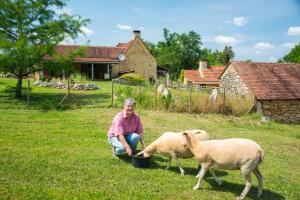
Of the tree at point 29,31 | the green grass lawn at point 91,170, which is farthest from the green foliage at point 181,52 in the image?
the green grass lawn at point 91,170

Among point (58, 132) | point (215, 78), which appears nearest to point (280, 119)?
point (58, 132)

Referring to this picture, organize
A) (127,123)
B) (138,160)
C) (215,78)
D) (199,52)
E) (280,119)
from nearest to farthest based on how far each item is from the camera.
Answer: (138,160)
(127,123)
(280,119)
(215,78)
(199,52)

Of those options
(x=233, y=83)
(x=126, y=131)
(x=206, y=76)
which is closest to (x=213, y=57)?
(x=206, y=76)

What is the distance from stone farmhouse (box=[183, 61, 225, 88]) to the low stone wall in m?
23.3

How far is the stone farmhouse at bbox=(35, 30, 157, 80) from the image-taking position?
44219mm

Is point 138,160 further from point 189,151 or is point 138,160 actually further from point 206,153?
point 206,153

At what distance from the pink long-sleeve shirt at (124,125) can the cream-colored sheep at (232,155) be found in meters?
1.88

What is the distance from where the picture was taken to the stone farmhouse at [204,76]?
5172 centimetres

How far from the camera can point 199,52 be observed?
79.8 m

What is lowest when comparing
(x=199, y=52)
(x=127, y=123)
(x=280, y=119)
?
(x=280, y=119)

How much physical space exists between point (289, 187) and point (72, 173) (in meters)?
4.83

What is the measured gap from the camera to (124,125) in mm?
8898

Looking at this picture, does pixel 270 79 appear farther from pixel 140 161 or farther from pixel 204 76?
pixel 204 76

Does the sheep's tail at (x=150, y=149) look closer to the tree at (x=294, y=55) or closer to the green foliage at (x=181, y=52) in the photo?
the green foliage at (x=181, y=52)
